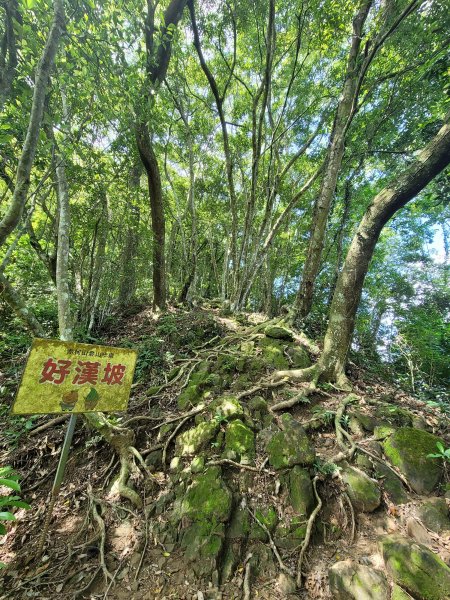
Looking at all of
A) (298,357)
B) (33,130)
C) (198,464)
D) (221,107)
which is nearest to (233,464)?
(198,464)

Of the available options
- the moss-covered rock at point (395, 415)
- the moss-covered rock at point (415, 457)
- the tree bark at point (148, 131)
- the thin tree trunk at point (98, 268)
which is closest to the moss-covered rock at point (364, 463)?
the moss-covered rock at point (415, 457)

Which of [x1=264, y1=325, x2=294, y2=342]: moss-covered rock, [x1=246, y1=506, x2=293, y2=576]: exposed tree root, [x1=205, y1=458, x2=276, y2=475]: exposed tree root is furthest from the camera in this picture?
[x1=264, y1=325, x2=294, y2=342]: moss-covered rock

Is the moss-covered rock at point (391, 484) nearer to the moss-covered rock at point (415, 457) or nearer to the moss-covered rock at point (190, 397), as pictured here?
the moss-covered rock at point (415, 457)

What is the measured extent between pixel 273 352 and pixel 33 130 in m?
4.39

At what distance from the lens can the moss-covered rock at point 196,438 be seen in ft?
10.2

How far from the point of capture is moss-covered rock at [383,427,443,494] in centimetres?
250

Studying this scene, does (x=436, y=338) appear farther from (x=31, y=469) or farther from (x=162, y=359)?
(x=31, y=469)

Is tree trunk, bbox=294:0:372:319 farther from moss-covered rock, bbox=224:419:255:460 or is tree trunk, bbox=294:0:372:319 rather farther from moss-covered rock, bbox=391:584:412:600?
moss-covered rock, bbox=391:584:412:600

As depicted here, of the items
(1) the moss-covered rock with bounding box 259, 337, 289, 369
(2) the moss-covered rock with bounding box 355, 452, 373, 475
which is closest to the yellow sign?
(2) the moss-covered rock with bounding box 355, 452, 373, 475

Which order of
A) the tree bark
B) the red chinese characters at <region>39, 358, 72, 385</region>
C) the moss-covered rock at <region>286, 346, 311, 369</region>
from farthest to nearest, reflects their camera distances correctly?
the moss-covered rock at <region>286, 346, 311, 369</region>, the tree bark, the red chinese characters at <region>39, 358, 72, 385</region>

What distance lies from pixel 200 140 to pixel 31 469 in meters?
11.8

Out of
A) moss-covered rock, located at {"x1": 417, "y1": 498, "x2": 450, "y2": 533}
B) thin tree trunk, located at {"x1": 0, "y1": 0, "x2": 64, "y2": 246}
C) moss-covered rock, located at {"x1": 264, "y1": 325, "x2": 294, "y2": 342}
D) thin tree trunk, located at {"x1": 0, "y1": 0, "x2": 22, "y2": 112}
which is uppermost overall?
thin tree trunk, located at {"x1": 0, "y1": 0, "x2": 22, "y2": 112}

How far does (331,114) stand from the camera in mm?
7574

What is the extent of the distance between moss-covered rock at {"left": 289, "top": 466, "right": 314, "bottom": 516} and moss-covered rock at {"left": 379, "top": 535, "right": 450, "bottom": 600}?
620mm
